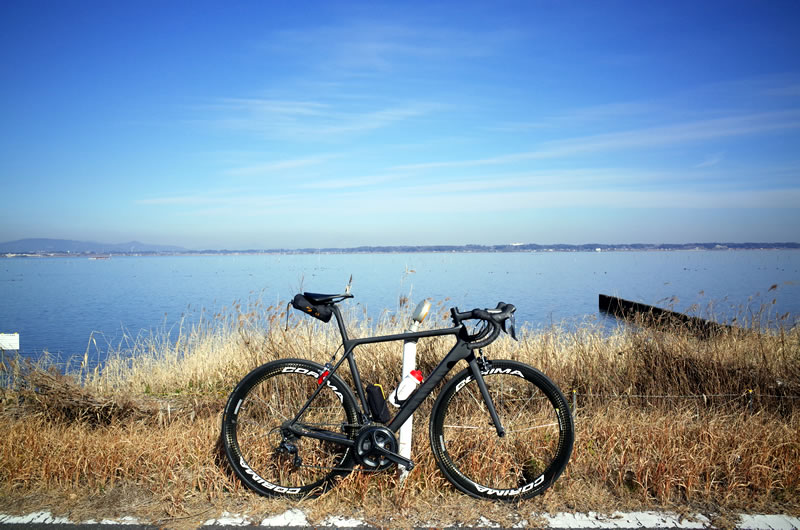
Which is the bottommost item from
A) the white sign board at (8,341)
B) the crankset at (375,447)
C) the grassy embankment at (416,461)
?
the grassy embankment at (416,461)

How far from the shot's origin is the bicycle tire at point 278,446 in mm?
3707

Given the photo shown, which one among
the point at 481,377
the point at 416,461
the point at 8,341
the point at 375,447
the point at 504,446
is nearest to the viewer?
the point at 375,447

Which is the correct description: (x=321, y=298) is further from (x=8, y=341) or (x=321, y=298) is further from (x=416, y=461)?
(x=8, y=341)

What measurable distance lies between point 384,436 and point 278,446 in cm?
78

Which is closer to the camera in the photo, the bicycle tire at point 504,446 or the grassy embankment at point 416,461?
the grassy embankment at point 416,461

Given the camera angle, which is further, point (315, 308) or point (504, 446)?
point (504, 446)

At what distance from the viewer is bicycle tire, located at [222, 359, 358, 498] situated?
12.2 feet

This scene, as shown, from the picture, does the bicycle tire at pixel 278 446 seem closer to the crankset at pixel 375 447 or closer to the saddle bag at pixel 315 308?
the crankset at pixel 375 447

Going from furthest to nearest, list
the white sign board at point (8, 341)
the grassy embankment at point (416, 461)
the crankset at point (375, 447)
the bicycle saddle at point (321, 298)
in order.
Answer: the white sign board at point (8, 341) < the bicycle saddle at point (321, 298) < the crankset at point (375, 447) < the grassy embankment at point (416, 461)

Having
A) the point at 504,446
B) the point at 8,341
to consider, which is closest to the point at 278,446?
the point at 504,446

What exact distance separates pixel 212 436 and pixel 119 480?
2.25 feet

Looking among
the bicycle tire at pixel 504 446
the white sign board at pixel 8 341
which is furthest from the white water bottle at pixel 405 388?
the white sign board at pixel 8 341

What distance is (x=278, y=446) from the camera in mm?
3838

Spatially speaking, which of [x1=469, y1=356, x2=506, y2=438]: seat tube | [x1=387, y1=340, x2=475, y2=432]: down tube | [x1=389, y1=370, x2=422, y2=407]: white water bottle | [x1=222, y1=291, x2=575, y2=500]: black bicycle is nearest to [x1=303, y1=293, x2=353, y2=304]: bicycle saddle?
[x1=222, y1=291, x2=575, y2=500]: black bicycle
